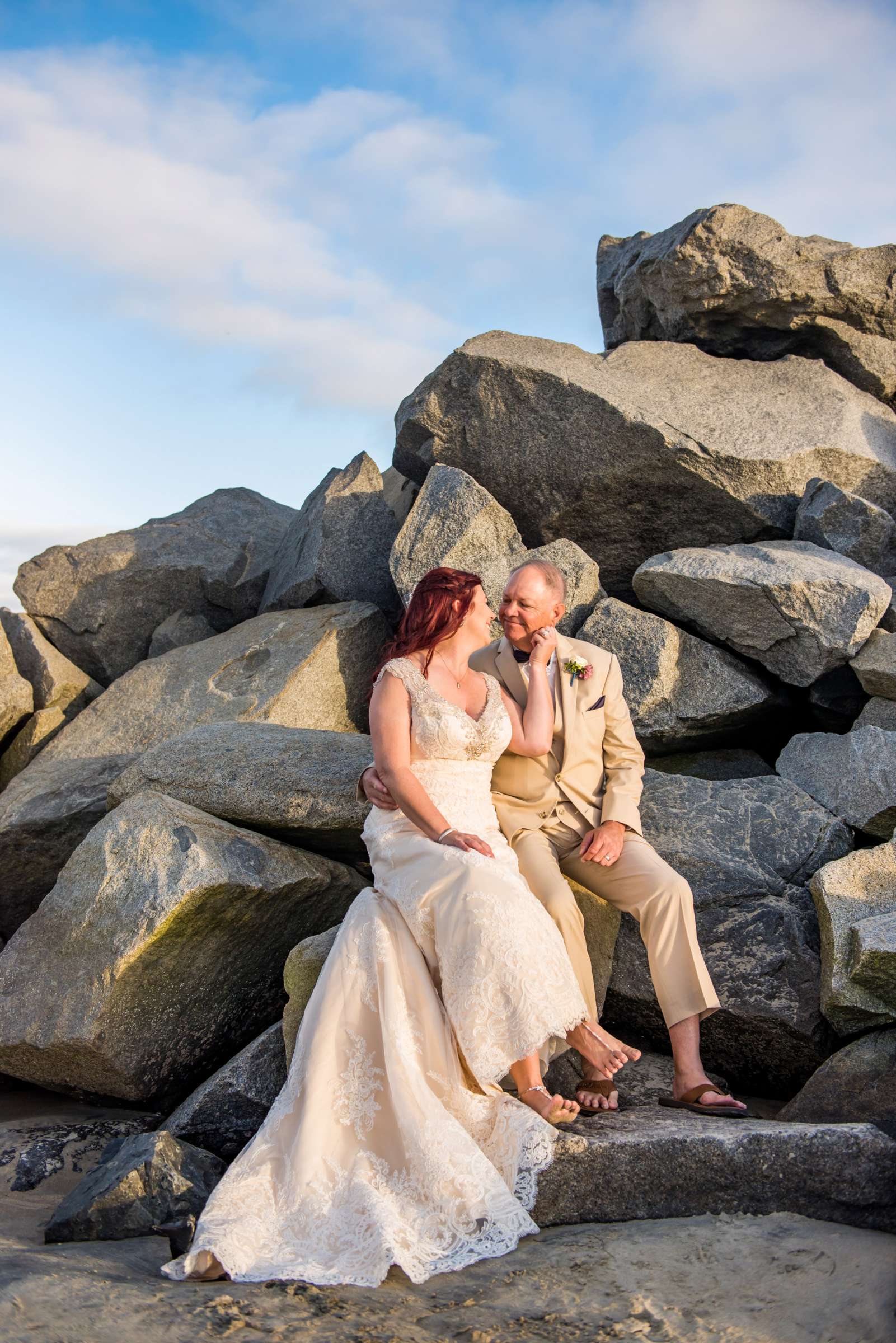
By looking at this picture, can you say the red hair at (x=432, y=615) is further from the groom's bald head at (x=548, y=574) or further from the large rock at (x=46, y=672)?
the large rock at (x=46, y=672)

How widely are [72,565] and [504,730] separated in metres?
6.11

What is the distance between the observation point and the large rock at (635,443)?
842cm

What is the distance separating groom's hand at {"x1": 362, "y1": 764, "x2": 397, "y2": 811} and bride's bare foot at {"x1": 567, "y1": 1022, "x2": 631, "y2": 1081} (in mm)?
1342

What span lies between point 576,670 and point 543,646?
248 mm

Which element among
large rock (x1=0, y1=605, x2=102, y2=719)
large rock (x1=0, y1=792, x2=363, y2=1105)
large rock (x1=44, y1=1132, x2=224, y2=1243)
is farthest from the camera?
large rock (x1=0, y1=605, x2=102, y2=719)

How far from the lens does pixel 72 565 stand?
1013cm

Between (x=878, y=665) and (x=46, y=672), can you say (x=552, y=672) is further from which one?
(x=46, y=672)

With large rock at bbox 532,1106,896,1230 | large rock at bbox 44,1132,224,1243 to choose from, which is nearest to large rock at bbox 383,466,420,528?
large rock at bbox 44,1132,224,1243

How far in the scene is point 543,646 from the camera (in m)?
5.86

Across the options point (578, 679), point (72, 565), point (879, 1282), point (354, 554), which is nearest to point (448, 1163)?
point (879, 1282)

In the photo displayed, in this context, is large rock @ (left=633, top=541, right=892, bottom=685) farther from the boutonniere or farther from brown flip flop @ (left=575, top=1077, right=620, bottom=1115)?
brown flip flop @ (left=575, top=1077, right=620, bottom=1115)

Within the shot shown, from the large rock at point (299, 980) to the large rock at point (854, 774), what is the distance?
3370mm

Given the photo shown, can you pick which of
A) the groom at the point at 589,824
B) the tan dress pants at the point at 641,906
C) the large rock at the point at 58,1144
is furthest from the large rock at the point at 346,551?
the large rock at the point at 58,1144

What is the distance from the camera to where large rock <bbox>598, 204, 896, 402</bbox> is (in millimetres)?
9289
